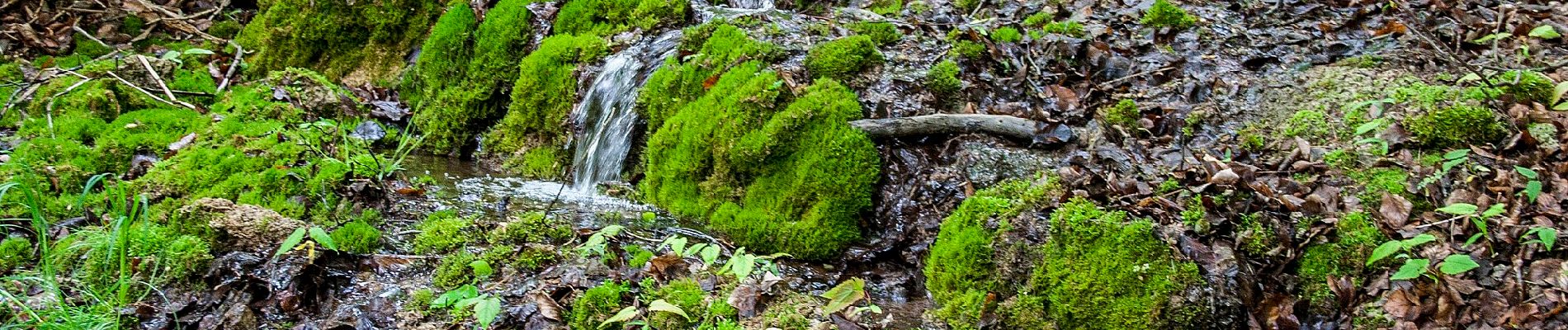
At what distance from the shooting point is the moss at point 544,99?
21.8 ft

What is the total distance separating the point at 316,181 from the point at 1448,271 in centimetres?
506

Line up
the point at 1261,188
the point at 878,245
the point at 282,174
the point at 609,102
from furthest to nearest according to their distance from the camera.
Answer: the point at 609,102 → the point at 282,174 → the point at 878,245 → the point at 1261,188

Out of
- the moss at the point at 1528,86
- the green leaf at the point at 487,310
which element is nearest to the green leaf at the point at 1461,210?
the moss at the point at 1528,86

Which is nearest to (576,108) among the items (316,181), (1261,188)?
(316,181)

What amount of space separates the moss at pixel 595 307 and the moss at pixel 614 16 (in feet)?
11.0

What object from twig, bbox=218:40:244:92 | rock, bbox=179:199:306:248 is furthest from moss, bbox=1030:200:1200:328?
twig, bbox=218:40:244:92

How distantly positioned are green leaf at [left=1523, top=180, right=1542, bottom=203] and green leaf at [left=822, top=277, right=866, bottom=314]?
249 cm

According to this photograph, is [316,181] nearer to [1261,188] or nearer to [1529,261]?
[1261,188]

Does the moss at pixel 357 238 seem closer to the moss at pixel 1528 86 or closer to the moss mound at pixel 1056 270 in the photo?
the moss mound at pixel 1056 270

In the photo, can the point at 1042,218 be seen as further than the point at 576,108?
No

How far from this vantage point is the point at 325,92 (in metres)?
6.99

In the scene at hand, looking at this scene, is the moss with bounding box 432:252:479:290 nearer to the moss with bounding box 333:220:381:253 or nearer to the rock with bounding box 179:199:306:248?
the moss with bounding box 333:220:381:253

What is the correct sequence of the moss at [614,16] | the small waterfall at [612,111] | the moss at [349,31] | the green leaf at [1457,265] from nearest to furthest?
the green leaf at [1457,265] < the small waterfall at [612,111] < the moss at [614,16] < the moss at [349,31]

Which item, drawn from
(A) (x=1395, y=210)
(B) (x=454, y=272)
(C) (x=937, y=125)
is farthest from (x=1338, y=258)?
(B) (x=454, y=272)
